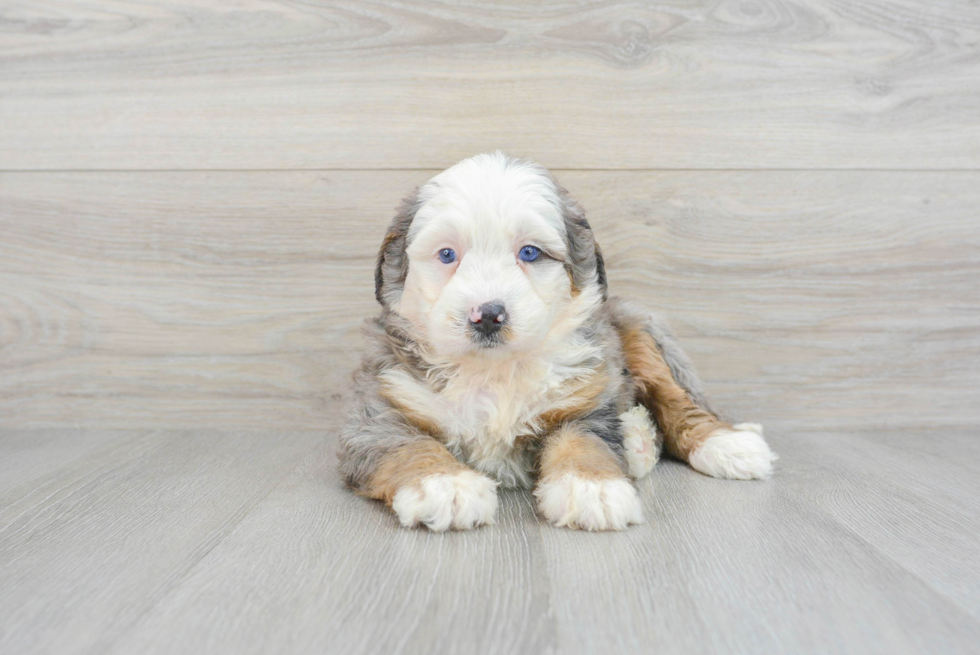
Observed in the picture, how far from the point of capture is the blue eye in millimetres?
1858

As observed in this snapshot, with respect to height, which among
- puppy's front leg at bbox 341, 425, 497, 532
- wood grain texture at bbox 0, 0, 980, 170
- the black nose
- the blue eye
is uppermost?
wood grain texture at bbox 0, 0, 980, 170

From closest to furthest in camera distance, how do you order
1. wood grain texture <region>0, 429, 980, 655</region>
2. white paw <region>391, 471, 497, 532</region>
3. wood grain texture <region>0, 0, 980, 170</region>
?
wood grain texture <region>0, 429, 980, 655</region> → white paw <region>391, 471, 497, 532</region> → wood grain texture <region>0, 0, 980, 170</region>

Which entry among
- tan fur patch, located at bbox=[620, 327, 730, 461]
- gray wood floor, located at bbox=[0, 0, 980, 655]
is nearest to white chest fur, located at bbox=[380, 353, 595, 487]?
tan fur patch, located at bbox=[620, 327, 730, 461]

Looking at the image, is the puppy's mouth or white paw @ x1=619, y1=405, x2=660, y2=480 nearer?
the puppy's mouth

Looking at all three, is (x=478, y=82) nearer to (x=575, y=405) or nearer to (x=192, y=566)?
(x=575, y=405)

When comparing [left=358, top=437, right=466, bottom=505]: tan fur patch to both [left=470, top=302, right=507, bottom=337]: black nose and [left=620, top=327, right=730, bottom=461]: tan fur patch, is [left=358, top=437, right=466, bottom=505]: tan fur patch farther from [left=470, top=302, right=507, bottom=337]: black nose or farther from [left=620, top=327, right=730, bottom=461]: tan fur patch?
[left=620, top=327, right=730, bottom=461]: tan fur patch

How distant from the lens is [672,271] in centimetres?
270

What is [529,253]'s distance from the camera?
1.87m

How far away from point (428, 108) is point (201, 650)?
6.54 ft

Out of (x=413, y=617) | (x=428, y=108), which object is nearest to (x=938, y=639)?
(x=413, y=617)

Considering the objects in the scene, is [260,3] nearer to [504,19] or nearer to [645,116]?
[504,19]

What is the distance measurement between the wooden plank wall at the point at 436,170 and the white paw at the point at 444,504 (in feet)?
3.87

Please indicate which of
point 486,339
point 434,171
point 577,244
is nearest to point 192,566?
point 486,339

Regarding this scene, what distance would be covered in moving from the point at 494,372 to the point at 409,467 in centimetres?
36
